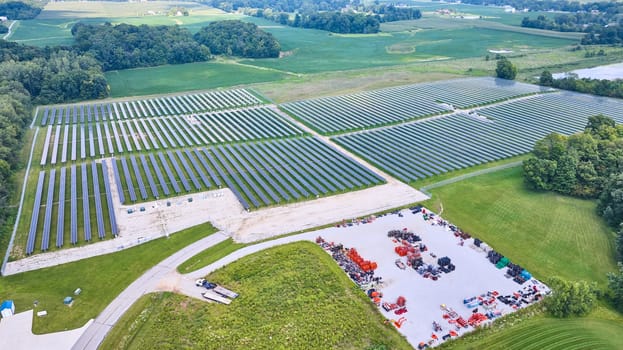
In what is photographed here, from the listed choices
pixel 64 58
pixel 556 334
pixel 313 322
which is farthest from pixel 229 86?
pixel 556 334

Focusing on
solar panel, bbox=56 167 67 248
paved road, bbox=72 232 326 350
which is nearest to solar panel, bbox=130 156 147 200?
solar panel, bbox=56 167 67 248

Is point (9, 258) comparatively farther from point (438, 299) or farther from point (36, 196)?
point (438, 299)

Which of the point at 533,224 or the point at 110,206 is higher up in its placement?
the point at 110,206

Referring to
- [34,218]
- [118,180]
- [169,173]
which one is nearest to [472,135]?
[169,173]

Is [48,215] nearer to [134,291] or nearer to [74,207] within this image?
[74,207]

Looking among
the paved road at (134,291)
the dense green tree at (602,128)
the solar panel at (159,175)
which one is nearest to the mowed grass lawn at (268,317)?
the paved road at (134,291)

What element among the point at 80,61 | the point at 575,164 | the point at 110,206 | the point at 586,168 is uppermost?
the point at 80,61

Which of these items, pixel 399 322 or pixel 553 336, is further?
pixel 399 322
